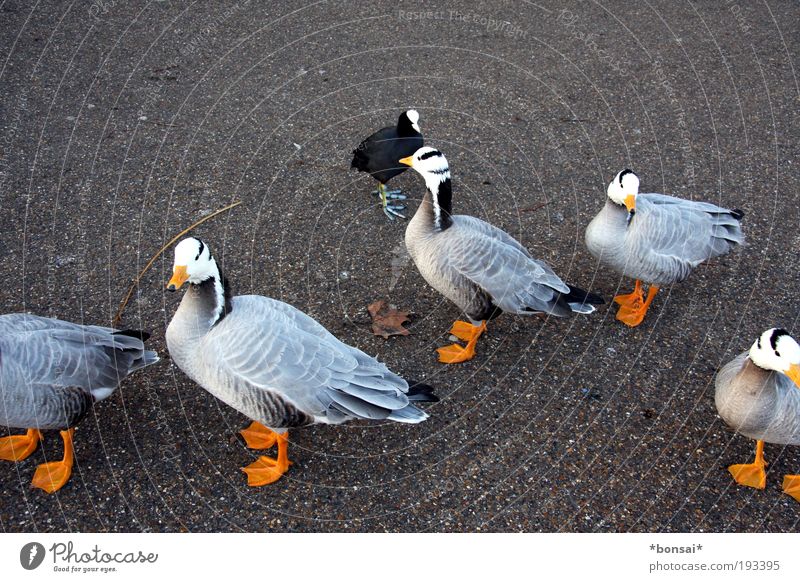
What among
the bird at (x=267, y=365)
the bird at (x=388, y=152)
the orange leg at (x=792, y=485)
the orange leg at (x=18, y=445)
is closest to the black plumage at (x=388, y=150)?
the bird at (x=388, y=152)

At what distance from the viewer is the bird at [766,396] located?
4.07m

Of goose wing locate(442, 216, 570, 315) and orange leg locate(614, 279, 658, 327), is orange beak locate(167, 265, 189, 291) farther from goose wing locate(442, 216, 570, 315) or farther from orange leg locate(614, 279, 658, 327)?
orange leg locate(614, 279, 658, 327)

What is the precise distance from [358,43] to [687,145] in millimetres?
4600

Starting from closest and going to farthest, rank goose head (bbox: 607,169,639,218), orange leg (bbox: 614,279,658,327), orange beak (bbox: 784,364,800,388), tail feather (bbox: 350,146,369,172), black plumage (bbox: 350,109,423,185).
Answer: orange beak (bbox: 784,364,800,388) → goose head (bbox: 607,169,639,218) → orange leg (bbox: 614,279,658,327) → black plumage (bbox: 350,109,423,185) → tail feather (bbox: 350,146,369,172)

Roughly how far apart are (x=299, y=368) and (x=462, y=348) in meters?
1.75

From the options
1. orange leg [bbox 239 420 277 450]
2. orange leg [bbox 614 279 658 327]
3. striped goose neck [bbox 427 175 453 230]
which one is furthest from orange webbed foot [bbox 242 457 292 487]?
orange leg [bbox 614 279 658 327]

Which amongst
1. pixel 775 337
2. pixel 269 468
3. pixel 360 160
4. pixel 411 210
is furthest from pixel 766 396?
pixel 360 160

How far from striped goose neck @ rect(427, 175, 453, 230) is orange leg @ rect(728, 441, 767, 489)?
108 inches

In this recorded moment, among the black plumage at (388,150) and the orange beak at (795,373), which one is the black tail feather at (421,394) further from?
the black plumage at (388,150)

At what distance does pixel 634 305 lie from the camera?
5930mm

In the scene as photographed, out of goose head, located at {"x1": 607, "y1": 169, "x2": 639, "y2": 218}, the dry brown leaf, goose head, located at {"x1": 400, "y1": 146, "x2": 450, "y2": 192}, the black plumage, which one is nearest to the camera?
goose head, located at {"x1": 607, "y1": 169, "x2": 639, "y2": 218}

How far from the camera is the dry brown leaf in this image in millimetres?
5676

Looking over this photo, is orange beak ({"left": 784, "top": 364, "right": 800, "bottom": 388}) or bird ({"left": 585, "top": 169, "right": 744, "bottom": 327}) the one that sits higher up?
bird ({"left": 585, "top": 169, "right": 744, "bottom": 327})

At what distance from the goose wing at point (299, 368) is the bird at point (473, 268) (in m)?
1.09
